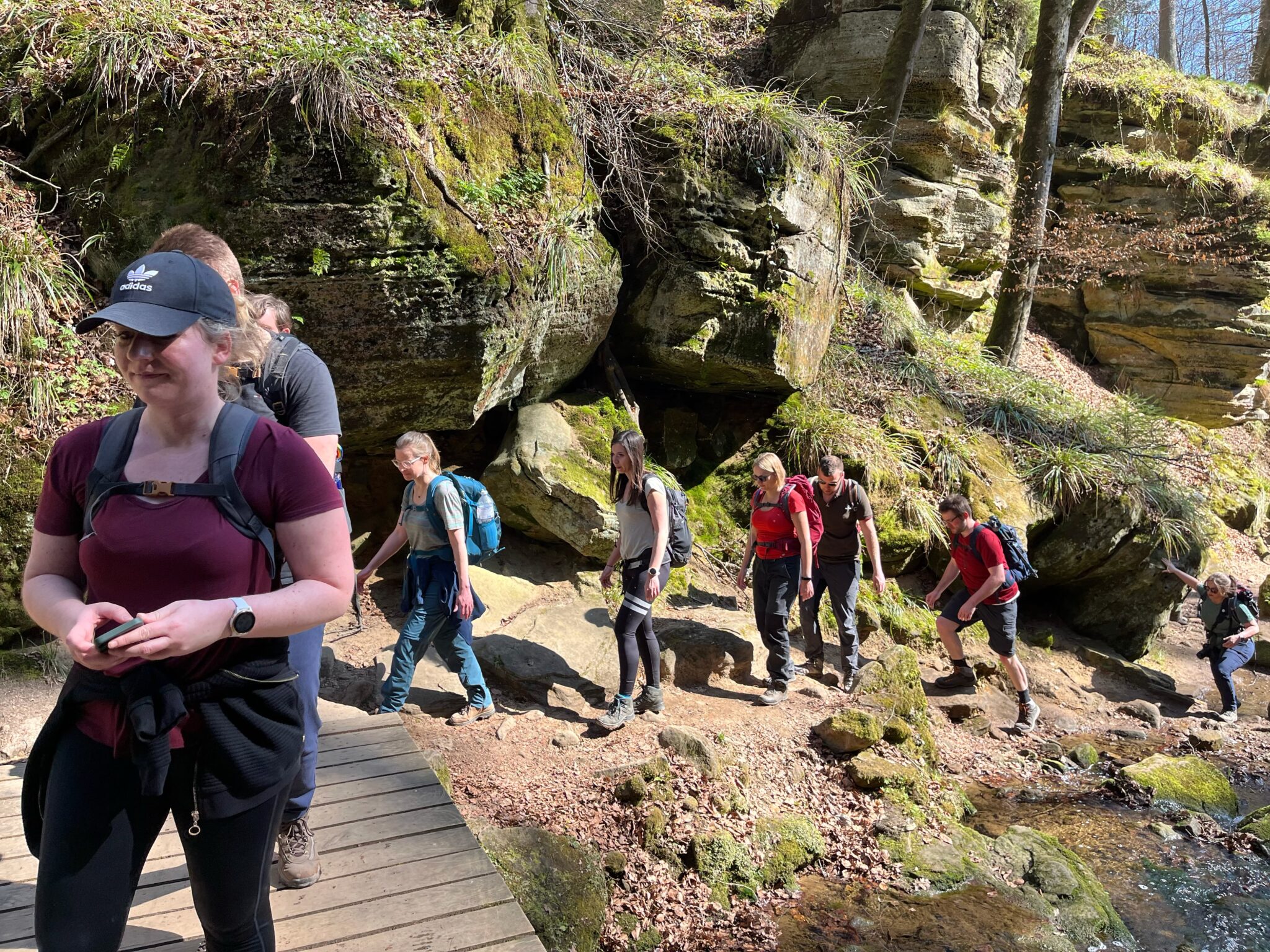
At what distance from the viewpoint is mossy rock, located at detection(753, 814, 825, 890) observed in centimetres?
498

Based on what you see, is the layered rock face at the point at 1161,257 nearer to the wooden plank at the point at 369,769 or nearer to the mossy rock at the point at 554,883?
the mossy rock at the point at 554,883

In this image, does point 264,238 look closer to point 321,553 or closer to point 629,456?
point 629,456

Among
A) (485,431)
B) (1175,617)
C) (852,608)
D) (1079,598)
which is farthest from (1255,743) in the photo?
(485,431)

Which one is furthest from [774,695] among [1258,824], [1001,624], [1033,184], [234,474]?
[1033,184]

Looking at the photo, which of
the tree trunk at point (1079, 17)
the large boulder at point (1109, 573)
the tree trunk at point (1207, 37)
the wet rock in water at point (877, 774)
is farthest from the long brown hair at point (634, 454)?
the tree trunk at point (1207, 37)

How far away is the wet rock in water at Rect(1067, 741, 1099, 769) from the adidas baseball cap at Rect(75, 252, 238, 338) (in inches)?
307

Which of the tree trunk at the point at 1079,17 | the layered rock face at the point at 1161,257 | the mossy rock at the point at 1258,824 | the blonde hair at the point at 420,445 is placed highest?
the tree trunk at the point at 1079,17

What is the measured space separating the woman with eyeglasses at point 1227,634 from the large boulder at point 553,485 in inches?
265

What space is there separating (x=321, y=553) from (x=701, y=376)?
22.7 ft

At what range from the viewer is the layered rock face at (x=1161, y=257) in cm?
1469

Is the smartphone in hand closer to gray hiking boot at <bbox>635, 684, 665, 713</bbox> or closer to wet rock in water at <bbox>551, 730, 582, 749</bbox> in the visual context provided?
wet rock in water at <bbox>551, 730, 582, 749</bbox>

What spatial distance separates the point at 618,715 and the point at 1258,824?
16.8ft

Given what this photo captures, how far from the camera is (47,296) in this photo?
5.34 m

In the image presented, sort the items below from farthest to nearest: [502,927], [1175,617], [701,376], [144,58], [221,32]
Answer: [1175,617] → [701,376] → [221,32] → [144,58] → [502,927]
